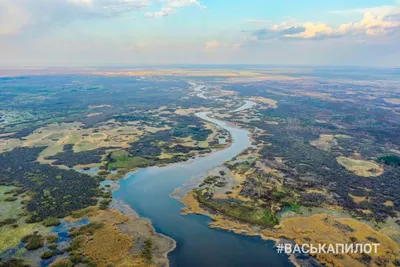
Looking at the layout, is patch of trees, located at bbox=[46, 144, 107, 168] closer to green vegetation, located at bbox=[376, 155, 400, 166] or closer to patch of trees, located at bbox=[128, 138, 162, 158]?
patch of trees, located at bbox=[128, 138, 162, 158]

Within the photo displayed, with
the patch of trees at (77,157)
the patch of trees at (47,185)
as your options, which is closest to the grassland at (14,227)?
the patch of trees at (47,185)

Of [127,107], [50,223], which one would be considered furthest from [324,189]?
[127,107]

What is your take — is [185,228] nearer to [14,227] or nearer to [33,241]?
[33,241]

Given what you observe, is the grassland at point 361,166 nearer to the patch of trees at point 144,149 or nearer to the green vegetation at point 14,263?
the patch of trees at point 144,149

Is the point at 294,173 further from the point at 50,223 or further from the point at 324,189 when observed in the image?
the point at 50,223

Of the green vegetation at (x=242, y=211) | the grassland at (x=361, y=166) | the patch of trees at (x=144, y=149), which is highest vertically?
the patch of trees at (x=144, y=149)
